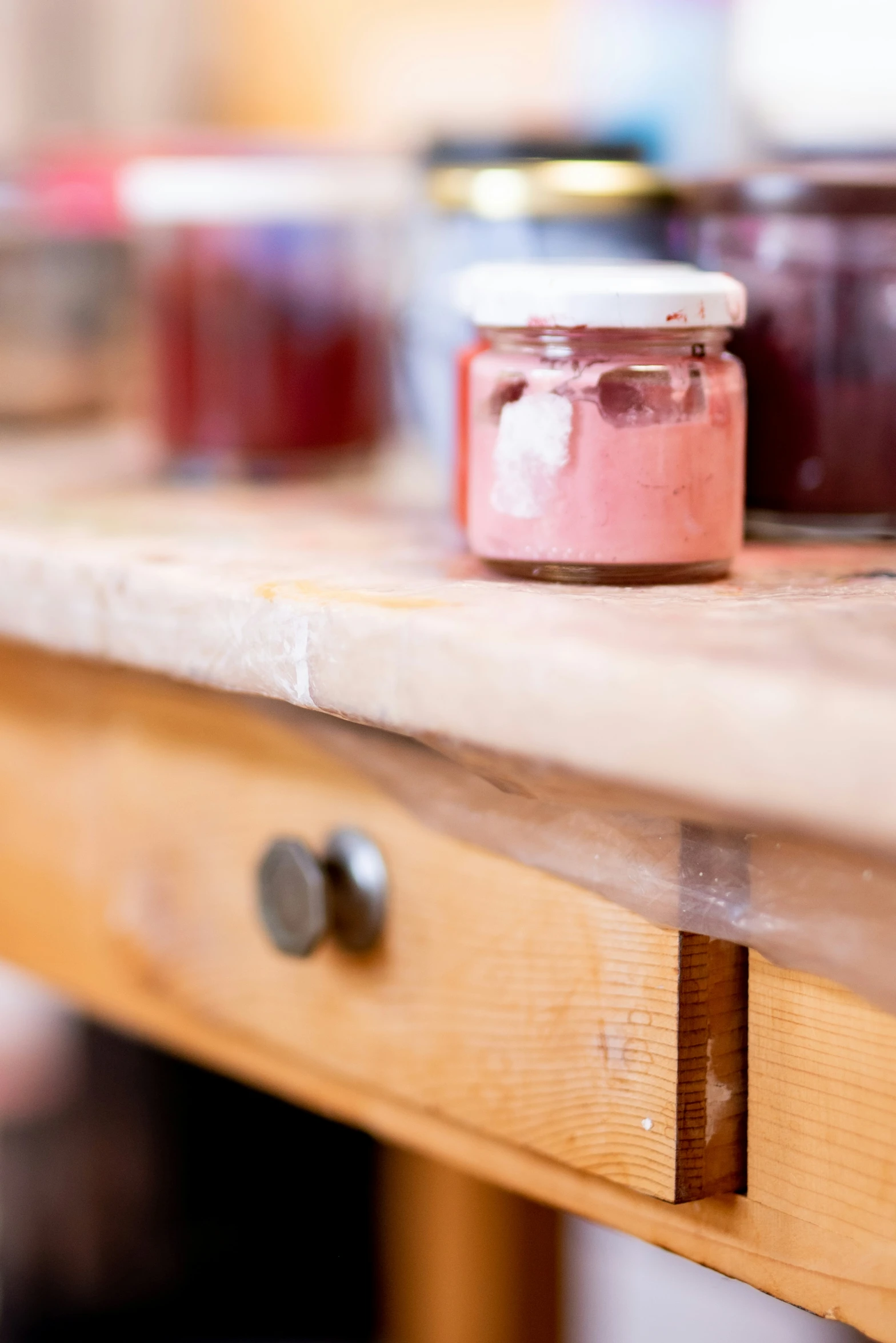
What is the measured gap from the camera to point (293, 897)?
521 millimetres

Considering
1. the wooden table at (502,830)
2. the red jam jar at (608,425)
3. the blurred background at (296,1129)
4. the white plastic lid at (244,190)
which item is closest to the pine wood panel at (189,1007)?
the wooden table at (502,830)

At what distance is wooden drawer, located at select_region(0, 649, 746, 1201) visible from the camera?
0.43 meters

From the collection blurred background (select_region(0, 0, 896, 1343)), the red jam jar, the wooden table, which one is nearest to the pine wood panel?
the wooden table

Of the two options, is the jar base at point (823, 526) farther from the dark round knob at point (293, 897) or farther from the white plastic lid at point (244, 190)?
the white plastic lid at point (244, 190)

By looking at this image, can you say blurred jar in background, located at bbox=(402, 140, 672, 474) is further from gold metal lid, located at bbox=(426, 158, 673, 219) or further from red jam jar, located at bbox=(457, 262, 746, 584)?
red jam jar, located at bbox=(457, 262, 746, 584)

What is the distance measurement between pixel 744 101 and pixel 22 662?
0.38 m

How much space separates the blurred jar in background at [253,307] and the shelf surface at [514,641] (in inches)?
5.5

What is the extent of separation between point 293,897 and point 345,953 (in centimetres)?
3

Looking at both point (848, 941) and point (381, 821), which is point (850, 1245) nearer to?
point (848, 941)

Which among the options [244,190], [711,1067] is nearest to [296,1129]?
[244,190]

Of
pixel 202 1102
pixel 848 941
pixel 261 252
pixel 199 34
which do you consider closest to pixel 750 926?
pixel 848 941

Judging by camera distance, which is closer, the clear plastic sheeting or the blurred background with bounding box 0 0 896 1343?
the clear plastic sheeting

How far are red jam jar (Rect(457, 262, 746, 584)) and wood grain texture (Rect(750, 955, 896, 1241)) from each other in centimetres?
13

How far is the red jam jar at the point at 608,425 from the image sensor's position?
0.45 m
